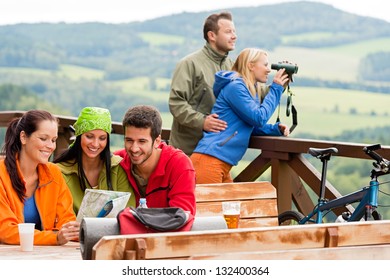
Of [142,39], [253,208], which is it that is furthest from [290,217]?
[142,39]

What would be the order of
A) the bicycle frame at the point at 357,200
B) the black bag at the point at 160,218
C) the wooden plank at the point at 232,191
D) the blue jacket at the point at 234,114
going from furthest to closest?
the blue jacket at the point at 234,114, the bicycle frame at the point at 357,200, the wooden plank at the point at 232,191, the black bag at the point at 160,218

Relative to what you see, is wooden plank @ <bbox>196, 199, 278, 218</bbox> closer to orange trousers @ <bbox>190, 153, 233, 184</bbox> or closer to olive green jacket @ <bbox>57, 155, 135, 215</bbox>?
orange trousers @ <bbox>190, 153, 233, 184</bbox>

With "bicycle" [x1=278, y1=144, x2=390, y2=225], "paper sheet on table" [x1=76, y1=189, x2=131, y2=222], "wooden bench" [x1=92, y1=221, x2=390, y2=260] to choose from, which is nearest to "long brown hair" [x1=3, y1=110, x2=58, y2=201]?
"paper sheet on table" [x1=76, y1=189, x2=131, y2=222]

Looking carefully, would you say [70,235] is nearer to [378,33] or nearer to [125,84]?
[125,84]

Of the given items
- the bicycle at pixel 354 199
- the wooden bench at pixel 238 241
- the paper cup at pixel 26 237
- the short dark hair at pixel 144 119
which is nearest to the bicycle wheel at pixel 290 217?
the bicycle at pixel 354 199

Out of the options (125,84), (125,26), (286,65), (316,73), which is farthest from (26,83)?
(286,65)

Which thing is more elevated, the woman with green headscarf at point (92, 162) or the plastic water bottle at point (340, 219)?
the woman with green headscarf at point (92, 162)

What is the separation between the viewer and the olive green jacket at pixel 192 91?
6.19 m

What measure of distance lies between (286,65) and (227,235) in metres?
3.24

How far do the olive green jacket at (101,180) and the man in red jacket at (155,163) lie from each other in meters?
0.08

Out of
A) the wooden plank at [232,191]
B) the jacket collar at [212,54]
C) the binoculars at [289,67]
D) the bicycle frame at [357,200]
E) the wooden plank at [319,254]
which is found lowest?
the bicycle frame at [357,200]

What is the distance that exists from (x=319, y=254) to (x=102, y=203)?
4.11ft

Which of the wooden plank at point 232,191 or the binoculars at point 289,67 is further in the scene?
the binoculars at point 289,67

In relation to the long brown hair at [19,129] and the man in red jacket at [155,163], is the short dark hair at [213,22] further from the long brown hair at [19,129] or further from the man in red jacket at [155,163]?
the long brown hair at [19,129]
